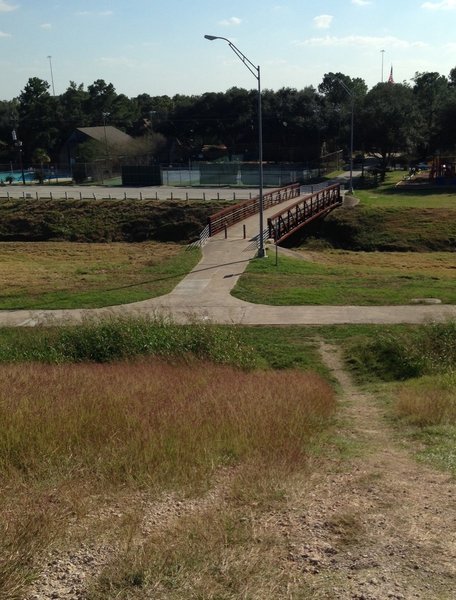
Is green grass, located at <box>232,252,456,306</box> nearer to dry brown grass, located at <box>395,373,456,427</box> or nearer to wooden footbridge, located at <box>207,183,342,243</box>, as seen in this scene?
wooden footbridge, located at <box>207,183,342,243</box>

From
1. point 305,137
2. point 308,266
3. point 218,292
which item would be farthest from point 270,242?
point 305,137

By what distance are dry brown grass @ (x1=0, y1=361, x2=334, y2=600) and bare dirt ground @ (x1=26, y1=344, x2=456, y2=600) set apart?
12.5 inches

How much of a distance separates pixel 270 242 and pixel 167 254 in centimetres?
542

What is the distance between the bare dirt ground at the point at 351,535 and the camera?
17.0 ft

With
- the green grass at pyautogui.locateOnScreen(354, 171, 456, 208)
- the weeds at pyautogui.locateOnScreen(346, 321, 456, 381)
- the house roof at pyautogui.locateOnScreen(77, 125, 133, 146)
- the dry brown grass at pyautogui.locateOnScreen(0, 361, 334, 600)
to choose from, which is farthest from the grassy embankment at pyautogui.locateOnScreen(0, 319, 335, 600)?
the house roof at pyautogui.locateOnScreen(77, 125, 133, 146)

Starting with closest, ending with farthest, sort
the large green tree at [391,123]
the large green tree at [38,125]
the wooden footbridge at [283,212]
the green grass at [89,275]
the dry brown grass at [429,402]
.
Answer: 1. the dry brown grass at [429,402]
2. the green grass at [89,275]
3. the wooden footbridge at [283,212]
4. the large green tree at [391,123]
5. the large green tree at [38,125]

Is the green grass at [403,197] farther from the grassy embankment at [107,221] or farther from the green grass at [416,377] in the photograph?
the green grass at [416,377]

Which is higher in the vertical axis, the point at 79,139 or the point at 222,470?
the point at 79,139

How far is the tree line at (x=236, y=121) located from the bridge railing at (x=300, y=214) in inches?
892

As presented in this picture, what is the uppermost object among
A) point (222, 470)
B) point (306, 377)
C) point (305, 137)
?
point (305, 137)

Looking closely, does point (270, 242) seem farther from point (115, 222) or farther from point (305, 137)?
point (305, 137)

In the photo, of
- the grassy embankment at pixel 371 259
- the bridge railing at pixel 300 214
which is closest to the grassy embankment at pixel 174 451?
the grassy embankment at pixel 371 259

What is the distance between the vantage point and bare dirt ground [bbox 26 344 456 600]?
5.19 meters

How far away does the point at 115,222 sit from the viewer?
46344 millimetres
